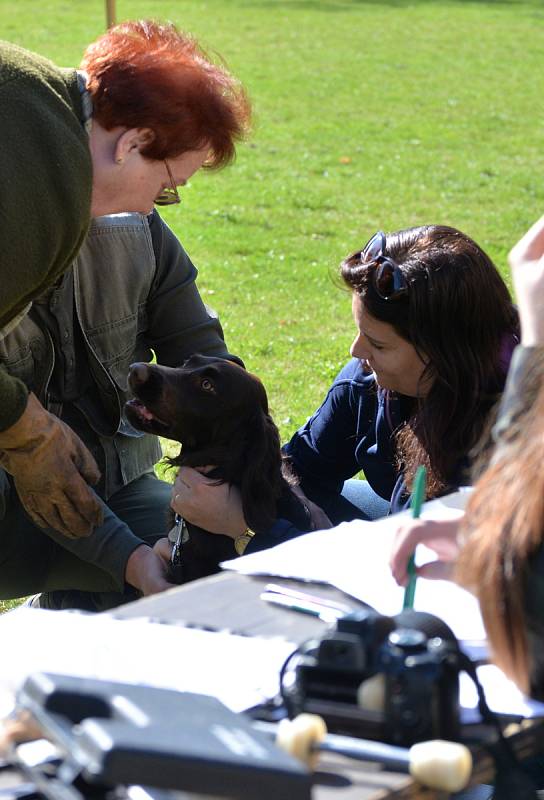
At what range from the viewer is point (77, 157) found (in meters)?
2.76

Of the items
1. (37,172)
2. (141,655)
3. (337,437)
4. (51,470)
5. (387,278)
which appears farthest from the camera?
(337,437)

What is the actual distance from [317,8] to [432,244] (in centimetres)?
2461

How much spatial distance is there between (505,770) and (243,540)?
1765 millimetres

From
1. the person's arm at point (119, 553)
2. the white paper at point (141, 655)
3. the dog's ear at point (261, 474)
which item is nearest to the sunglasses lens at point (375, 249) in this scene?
the dog's ear at point (261, 474)

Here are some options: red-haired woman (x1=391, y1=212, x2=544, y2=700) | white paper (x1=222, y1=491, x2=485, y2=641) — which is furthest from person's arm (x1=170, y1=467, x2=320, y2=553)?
red-haired woman (x1=391, y1=212, x2=544, y2=700)

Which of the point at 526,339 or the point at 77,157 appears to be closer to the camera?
the point at 526,339

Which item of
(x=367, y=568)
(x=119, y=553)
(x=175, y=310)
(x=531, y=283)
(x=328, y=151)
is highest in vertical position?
(x=531, y=283)

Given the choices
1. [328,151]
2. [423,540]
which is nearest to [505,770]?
[423,540]

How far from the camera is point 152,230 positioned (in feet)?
11.9

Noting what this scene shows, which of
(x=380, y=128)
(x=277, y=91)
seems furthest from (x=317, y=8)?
(x=380, y=128)

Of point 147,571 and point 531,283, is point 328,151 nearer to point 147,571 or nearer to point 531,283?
point 147,571

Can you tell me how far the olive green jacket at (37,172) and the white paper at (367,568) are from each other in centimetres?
101

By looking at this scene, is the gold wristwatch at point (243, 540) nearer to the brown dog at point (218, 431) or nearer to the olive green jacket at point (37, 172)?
the brown dog at point (218, 431)

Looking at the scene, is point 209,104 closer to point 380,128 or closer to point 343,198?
point 343,198
